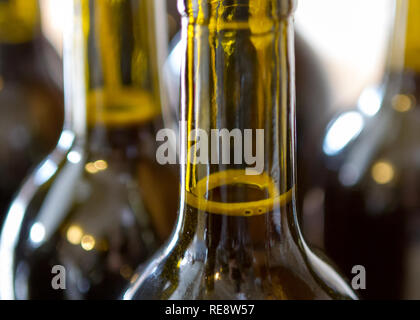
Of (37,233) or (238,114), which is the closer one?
(238,114)

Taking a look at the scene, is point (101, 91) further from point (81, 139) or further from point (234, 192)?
point (234, 192)

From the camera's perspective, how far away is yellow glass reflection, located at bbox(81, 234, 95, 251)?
1.45 feet

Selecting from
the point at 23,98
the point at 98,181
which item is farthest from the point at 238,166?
the point at 23,98

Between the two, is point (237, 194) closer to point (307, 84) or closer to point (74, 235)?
point (74, 235)

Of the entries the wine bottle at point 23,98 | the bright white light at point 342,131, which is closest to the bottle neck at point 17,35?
the wine bottle at point 23,98

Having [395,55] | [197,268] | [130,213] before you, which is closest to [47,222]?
[130,213]

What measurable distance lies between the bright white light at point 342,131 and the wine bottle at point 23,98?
0.83 feet

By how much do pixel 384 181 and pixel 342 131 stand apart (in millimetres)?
56

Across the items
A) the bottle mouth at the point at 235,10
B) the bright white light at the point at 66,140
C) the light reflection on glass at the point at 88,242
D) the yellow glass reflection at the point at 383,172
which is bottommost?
the light reflection on glass at the point at 88,242

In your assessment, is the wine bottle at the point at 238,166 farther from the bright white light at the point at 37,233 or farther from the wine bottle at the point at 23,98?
the wine bottle at the point at 23,98

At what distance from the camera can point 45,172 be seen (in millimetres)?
472

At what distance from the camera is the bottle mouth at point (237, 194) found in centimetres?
32

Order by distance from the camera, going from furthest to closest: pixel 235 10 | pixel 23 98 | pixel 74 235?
1. pixel 23 98
2. pixel 74 235
3. pixel 235 10

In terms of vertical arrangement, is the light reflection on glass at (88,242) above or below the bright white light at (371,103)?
below
